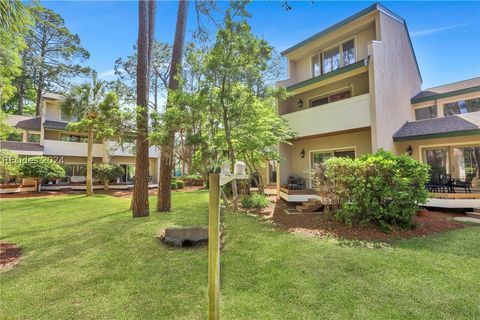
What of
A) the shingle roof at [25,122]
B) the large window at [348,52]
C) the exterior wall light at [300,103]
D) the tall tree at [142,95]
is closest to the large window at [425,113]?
the large window at [348,52]

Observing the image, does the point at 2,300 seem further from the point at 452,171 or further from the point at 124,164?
the point at 124,164

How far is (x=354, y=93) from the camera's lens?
517 inches

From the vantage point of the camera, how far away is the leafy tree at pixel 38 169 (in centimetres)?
2069

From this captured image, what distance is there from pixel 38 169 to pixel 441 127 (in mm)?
27724

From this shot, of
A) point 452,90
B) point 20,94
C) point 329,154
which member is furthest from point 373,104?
point 20,94

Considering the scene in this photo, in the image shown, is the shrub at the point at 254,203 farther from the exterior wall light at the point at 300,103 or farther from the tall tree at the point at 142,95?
the exterior wall light at the point at 300,103

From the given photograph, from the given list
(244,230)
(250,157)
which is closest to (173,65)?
(250,157)

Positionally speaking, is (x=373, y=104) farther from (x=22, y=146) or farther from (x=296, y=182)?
(x=22, y=146)

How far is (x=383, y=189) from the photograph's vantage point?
7.09 meters

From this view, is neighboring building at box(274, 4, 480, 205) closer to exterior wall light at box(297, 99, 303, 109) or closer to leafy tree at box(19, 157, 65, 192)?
exterior wall light at box(297, 99, 303, 109)

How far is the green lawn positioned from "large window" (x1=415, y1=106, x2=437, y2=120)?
332 inches

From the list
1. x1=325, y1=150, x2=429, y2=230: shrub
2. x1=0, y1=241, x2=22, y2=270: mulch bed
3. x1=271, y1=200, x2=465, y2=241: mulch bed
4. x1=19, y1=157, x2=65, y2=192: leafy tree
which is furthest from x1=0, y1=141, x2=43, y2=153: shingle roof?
x1=325, y1=150, x2=429, y2=230: shrub

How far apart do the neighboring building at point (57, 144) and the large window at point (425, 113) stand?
22481 mm

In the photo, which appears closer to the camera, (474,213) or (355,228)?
(355,228)
